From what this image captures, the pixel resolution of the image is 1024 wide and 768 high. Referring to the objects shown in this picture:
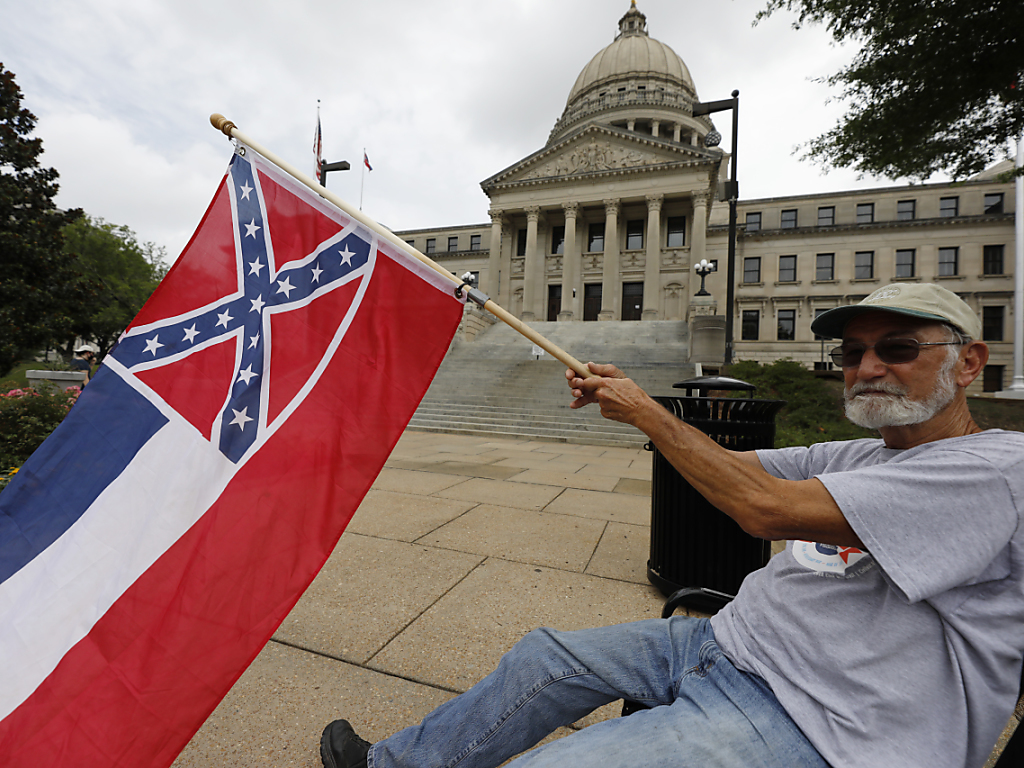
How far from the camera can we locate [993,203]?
3847 centimetres

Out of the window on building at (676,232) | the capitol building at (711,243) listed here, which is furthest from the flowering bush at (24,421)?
the window on building at (676,232)

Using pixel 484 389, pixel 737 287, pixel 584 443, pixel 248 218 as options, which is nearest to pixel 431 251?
pixel 737 287

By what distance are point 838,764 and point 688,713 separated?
309 mm

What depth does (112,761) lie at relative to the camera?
1223 millimetres

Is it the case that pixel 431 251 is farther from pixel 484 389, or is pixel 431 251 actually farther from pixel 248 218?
pixel 248 218

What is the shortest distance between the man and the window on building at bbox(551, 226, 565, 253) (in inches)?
1673

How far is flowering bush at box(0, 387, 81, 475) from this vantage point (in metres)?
5.99

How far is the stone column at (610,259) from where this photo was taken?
37312 mm

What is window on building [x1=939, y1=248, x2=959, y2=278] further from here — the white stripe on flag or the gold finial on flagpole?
the white stripe on flag

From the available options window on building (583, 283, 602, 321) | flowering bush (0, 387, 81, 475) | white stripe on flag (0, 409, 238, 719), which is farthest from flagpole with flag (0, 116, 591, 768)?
window on building (583, 283, 602, 321)

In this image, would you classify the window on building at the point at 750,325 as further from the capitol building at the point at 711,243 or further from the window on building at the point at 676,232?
the window on building at the point at 676,232

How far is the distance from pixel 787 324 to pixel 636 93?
3072 centimetres

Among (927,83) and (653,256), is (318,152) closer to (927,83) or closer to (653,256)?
(927,83)

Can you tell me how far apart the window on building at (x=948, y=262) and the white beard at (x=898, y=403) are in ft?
162
